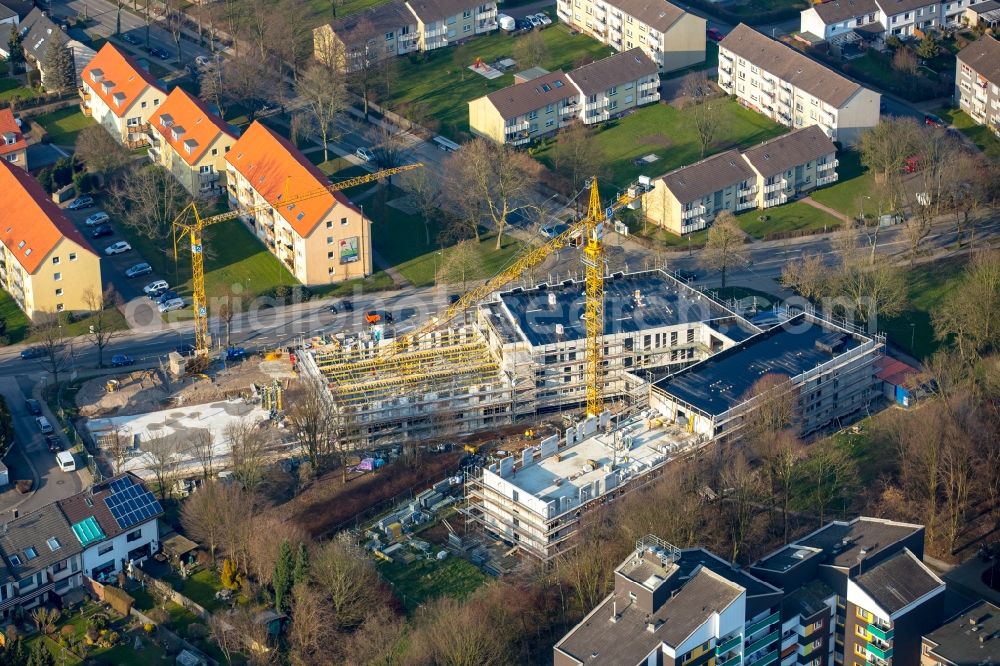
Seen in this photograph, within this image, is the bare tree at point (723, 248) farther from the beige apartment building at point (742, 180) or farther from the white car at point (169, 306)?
the white car at point (169, 306)

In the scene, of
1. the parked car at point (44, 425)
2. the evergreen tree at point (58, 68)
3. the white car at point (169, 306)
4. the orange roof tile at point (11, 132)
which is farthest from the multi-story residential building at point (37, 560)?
the evergreen tree at point (58, 68)

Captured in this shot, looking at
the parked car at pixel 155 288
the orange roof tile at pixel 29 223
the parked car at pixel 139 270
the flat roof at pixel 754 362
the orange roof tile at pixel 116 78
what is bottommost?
the flat roof at pixel 754 362

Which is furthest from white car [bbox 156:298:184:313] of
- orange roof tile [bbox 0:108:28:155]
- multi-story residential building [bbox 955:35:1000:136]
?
multi-story residential building [bbox 955:35:1000:136]

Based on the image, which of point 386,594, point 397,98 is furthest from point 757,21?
point 386,594

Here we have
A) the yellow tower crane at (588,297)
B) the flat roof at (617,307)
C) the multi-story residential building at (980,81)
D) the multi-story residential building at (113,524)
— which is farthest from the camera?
the multi-story residential building at (980,81)

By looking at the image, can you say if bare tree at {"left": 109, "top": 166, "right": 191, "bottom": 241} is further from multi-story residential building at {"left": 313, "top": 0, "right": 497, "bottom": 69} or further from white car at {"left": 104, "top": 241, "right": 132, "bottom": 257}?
multi-story residential building at {"left": 313, "top": 0, "right": 497, "bottom": 69}
